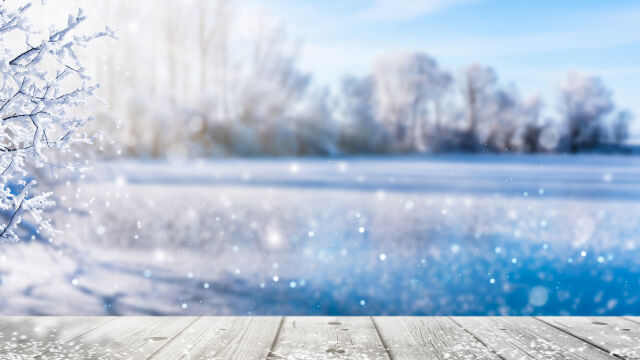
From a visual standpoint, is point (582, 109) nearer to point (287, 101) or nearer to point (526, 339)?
point (287, 101)

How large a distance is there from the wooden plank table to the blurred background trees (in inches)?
59.7

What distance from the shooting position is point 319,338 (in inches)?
58.0

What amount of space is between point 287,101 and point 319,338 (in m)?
1.97

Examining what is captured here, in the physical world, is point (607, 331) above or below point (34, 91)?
below

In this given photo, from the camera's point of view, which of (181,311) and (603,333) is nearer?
(603,333)

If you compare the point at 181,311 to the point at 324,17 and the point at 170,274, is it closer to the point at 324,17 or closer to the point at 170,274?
the point at 170,274

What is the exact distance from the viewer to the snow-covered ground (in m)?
2.92

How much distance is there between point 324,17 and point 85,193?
1.59 meters

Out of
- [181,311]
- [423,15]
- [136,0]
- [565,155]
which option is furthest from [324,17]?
[181,311]

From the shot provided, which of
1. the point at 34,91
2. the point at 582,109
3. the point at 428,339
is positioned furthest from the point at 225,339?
the point at 582,109

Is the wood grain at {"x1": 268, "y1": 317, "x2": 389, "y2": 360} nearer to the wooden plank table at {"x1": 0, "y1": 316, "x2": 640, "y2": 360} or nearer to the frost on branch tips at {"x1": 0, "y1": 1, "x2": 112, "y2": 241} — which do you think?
the wooden plank table at {"x1": 0, "y1": 316, "x2": 640, "y2": 360}

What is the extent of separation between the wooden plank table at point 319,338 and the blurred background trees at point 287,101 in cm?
152

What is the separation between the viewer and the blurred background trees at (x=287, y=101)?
3.03 m

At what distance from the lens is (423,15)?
3.08 metres
